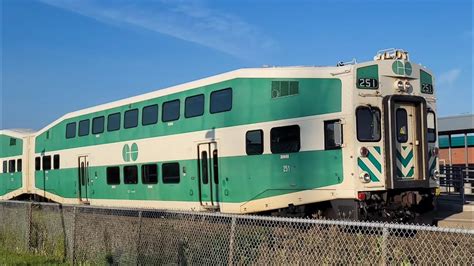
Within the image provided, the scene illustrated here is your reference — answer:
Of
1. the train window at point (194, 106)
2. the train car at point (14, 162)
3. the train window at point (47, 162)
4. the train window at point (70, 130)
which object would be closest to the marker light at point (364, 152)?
the train window at point (194, 106)

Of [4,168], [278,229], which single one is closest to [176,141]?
[278,229]

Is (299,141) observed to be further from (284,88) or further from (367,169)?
(367,169)

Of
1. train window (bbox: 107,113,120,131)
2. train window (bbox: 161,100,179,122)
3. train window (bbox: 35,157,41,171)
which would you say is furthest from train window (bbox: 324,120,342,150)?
train window (bbox: 35,157,41,171)

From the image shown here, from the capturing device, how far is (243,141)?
43.8ft

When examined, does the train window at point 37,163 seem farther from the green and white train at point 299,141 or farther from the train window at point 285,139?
the train window at point 285,139

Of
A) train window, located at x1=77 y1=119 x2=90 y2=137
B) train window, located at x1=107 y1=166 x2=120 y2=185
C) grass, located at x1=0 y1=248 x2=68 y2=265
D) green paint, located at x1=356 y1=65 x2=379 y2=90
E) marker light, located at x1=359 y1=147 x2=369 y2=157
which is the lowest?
grass, located at x1=0 y1=248 x2=68 y2=265

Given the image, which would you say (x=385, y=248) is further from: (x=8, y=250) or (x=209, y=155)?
(x=209, y=155)

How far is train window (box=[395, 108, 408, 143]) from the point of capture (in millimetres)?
12172

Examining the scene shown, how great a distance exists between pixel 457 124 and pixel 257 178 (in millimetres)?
15463

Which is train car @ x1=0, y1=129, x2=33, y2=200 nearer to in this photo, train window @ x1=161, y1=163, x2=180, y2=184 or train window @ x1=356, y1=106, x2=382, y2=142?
train window @ x1=161, y1=163, x2=180, y2=184

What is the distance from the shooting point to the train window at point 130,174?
701 inches

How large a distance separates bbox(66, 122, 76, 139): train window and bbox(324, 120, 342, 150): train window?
1324 centimetres

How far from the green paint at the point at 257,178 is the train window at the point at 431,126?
118 inches

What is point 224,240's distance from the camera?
6766 mm
